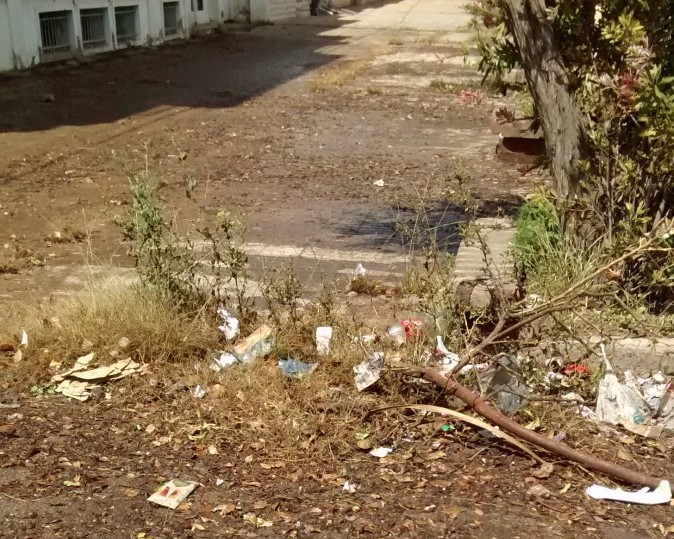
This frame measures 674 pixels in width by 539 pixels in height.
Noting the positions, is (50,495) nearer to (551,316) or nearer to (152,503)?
(152,503)

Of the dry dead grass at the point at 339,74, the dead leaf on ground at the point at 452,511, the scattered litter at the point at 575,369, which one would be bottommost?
the dead leaf on ground at the point at 452,511

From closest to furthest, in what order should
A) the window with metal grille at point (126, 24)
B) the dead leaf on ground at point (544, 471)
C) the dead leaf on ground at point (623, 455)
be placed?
the dead leaf on ground at point (544, 471), the dead leaf on ground at point (623, 455), the window with metal grille at point (126, 24)

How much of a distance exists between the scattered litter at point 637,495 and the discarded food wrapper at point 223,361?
1769 millimetres

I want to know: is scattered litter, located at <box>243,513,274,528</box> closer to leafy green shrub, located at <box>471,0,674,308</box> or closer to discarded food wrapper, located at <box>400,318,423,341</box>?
discarded food wrapper, located at <box>400,318,423,341</box>

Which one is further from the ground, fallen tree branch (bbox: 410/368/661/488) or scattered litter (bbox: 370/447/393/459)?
fallen tree branch (bbox: 410/368/661/488)

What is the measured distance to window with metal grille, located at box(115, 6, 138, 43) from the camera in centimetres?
1889

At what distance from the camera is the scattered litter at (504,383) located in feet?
13.0

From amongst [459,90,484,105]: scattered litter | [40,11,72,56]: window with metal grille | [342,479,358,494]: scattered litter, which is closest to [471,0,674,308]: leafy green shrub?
[342,479,358,494]: scattered litter

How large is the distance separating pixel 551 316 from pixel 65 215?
191 inches

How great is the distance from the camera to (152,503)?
11.1 feet

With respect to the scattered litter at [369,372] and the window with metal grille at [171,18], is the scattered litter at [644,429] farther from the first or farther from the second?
the window with metal grille at [171,18]

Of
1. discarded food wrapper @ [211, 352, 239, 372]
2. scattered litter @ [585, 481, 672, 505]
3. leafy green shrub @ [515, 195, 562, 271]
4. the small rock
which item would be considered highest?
leafy green shrub @ [515, 195, 562, 271]

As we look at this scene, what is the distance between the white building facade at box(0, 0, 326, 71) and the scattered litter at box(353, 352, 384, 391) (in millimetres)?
12960

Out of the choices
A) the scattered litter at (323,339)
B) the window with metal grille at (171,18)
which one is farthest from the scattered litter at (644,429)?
the window with metal grille at (171,18)
